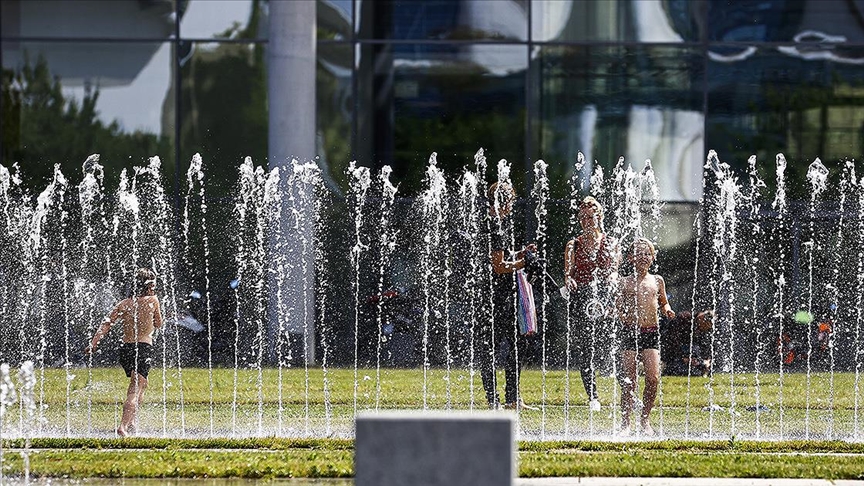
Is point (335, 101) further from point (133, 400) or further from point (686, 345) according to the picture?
point (133, 400)

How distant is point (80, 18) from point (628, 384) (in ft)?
36.6

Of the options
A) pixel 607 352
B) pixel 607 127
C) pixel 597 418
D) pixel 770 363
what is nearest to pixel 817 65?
pixel 607 127

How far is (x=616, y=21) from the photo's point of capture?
18.6 m

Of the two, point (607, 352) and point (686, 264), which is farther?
point (686, 264)

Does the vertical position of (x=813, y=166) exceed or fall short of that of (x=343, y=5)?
it falls short

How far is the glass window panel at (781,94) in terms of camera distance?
18.5 m

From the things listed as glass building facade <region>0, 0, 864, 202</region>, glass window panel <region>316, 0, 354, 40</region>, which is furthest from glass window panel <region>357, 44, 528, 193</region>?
glass window panel <region>316, 0, 354, 40</region>

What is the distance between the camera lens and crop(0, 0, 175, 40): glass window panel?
1884 cm

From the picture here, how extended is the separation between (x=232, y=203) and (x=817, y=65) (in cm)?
726

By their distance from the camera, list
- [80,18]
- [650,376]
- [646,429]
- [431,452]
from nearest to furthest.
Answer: [431,452] < [646,429] < [650,376] < [80,18]

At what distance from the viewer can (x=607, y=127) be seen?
61.0 feet

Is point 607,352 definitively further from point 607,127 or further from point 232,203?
point 232,203

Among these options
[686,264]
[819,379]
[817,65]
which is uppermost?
[817,65]

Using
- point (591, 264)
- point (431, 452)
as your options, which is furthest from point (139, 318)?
point (431, 452)
